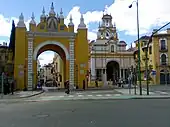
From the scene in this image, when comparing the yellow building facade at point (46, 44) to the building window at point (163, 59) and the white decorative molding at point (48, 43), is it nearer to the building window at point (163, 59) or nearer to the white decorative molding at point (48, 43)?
the white decorative molding at point (48, 43)

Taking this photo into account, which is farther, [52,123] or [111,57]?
[111,57]

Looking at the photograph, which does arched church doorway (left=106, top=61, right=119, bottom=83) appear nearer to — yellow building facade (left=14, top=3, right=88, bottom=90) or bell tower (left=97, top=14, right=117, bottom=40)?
bell tower (left=97, top=14, right=117, bottom=40)

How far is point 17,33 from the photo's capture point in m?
50.6

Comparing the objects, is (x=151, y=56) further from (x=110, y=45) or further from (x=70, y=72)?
(x=70, y=72)

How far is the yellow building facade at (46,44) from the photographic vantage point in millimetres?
50531

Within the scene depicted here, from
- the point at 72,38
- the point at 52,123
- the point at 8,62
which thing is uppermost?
the point at 72,38

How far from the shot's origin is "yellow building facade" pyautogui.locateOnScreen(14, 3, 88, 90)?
1989 inches

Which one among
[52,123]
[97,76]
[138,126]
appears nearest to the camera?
[138,126]

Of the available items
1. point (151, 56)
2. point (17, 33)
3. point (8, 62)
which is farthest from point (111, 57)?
point (17, 33)

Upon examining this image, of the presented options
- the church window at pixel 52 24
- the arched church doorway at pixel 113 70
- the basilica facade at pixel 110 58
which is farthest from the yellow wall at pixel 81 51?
the arched church doorway at pixel 113 70

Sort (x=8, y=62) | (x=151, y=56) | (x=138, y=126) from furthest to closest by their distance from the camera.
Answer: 1. (x=151, y=56)
2. (x=8, y=62)
3. (x=138, y=126)

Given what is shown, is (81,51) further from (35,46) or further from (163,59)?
(163,59)

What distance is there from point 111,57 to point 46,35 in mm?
45893

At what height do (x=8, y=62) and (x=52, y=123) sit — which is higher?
(x=8, y=62)
